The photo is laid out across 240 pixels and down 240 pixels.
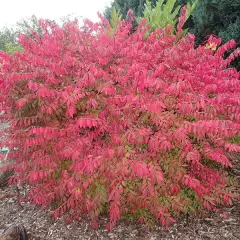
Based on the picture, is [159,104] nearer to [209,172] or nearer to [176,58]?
[176,58]

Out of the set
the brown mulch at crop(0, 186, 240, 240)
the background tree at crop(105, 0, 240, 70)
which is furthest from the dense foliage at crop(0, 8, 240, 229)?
the background tree at crop(105, 0, 240, 70)

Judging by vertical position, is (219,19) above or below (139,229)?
above

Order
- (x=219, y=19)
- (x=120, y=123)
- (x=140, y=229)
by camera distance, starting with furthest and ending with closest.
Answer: (x=219, y=19) → (x=140, y=229) → (x=120, y=123)

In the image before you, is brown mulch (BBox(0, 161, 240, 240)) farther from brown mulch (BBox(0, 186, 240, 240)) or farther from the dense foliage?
the dense foliage

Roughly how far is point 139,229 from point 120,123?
5.14 ft

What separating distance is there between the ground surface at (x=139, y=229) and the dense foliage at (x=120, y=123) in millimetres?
170

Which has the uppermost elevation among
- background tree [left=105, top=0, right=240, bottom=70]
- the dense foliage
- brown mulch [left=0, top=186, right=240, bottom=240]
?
background tree [left=105, top=0, right=240, bottom=70]

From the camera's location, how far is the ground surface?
144 inches

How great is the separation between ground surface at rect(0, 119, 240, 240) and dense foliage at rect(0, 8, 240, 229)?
17cm

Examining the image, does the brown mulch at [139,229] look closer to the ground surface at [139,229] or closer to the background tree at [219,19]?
the ground surface at [139,229]

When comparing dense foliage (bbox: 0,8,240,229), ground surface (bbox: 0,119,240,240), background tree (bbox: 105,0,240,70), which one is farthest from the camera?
background tree (bbox: 105,0,240,70)

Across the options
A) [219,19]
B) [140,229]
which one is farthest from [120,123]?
[219,19]

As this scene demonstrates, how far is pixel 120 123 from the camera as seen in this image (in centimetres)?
339

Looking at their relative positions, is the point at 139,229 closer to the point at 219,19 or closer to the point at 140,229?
the point at 140,229
